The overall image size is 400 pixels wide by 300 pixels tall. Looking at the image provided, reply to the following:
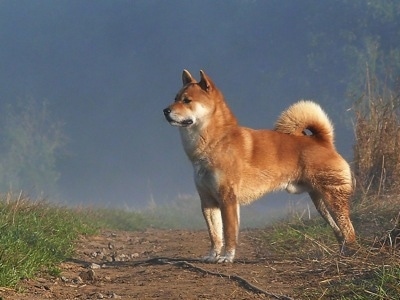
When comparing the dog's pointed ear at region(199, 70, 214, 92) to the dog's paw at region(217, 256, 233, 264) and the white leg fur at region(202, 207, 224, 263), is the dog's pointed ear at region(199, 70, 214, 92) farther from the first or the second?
the dog's paw at region(217, 256, 233, 264)

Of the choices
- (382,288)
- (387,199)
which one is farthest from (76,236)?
(382,288)

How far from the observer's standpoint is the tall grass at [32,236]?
224 inches

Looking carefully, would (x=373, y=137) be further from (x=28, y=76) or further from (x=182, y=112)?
(x=28, y=76)

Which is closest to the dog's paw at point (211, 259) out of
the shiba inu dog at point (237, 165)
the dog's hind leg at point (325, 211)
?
the shiba inu dog at point (237, 165)

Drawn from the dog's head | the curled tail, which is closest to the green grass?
the curled tail

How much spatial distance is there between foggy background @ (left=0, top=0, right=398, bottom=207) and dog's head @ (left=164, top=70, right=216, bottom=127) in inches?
1168

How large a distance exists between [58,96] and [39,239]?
161 feet

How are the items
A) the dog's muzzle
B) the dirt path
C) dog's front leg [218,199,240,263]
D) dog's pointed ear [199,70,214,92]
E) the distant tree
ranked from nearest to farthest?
the dirt path
dog's front leg [218,199,240,263]
the dog's muzzle
dog's pointed ear [199,70,214,92]
the distant tree

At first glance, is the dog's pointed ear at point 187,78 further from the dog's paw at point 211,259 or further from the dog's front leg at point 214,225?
the dog's paw at point 211,259

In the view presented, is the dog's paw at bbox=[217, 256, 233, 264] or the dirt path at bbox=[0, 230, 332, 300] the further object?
the dog's paw at bbox=[217, 256, 233, 264]

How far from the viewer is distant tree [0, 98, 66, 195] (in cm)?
4219

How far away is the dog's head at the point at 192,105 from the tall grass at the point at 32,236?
1519mm

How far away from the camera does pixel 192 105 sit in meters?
7.28

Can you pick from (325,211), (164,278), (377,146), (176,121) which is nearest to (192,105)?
(176,121)
